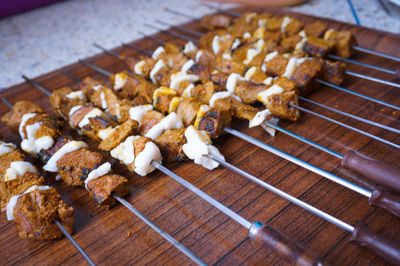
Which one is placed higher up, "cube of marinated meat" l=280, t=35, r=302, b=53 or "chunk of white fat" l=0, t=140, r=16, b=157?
"cube of marinated meat" l=280, t=35, r=302, b=53

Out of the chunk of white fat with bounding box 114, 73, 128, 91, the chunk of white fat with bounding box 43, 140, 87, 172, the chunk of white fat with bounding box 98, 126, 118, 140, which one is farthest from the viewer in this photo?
the chunk of white fat with bounding box 114, 73, 128, 91

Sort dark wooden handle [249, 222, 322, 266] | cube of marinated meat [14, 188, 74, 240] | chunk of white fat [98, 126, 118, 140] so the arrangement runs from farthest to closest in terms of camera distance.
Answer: chunk of white fat [98, 126, 118, 140] < cube of marinated meat [14, 188, 74, 240] < dark wooden handle [249, 222, 322, 266]

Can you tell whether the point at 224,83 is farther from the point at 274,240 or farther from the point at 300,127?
the point at 274,240

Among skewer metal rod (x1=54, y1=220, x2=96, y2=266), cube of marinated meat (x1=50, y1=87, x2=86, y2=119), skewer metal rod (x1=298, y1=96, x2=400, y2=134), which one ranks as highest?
skewer metal rod (x1=298, y1=96, x2=400, y2=134)

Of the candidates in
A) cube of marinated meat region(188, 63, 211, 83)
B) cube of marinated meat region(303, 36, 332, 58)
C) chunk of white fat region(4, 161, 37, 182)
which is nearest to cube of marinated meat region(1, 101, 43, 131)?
chunk of white fat region(4, 161, 37, 182)

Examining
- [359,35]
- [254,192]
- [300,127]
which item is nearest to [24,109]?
[254,192]

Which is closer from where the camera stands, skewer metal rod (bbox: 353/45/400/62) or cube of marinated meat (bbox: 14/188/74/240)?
cube of marinated meat (bbox: 14/188/74/240)

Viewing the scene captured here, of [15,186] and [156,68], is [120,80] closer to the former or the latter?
[156,68]

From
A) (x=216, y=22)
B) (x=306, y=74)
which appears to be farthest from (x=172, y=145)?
(x=216, y=22)

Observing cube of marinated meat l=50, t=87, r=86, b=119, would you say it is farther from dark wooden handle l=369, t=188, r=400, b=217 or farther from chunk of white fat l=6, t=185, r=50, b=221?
dark wooden handle l=369, t=188, r=400, b=217
